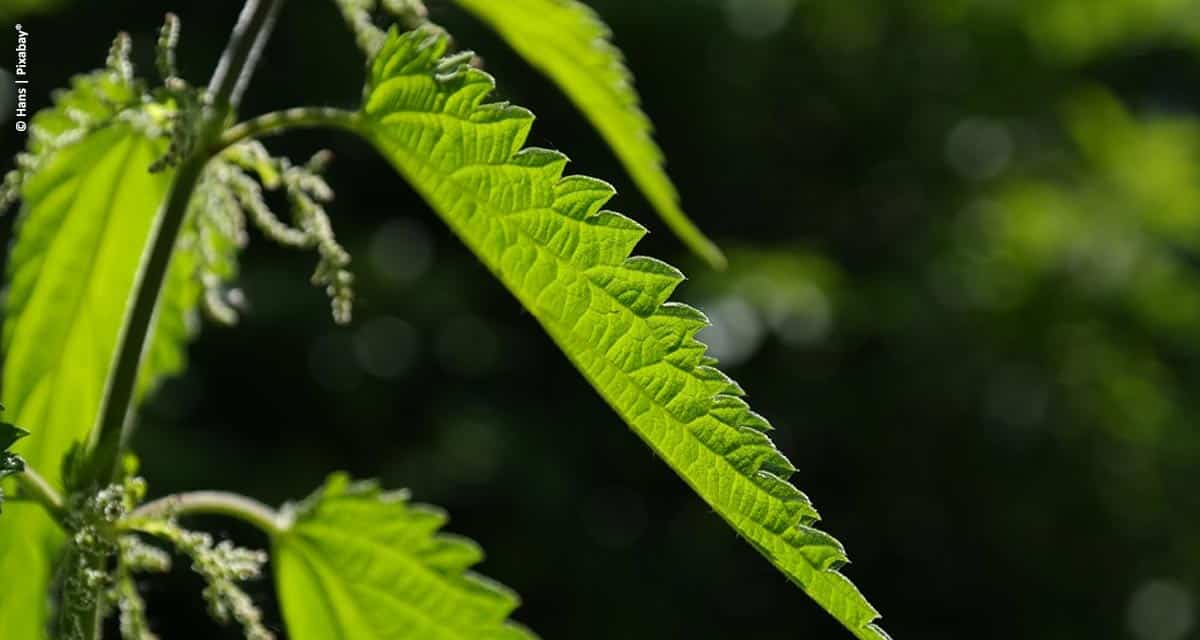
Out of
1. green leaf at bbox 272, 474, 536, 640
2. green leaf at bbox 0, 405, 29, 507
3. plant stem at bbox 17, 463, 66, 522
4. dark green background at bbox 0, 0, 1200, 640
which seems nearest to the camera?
green leaf at bbox 0, 405, 29, 507

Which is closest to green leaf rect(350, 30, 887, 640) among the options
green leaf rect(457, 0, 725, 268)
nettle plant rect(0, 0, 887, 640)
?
nettle plant rect(0, 0, 887, 640)

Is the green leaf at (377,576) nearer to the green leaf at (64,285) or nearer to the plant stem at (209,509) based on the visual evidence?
the plant stem at (209,509)

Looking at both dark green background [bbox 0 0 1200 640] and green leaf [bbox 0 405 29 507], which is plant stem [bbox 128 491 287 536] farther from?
dark green background [bbox 0 0 1200 640]

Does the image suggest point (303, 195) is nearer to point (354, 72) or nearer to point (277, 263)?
point (277, 263)

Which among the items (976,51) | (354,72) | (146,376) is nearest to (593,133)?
(354,72)

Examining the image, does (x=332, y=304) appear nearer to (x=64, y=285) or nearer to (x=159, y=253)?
(x=159, y=253)

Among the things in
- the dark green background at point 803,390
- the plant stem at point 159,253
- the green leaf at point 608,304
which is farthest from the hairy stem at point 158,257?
the dark green background at point 803,390
